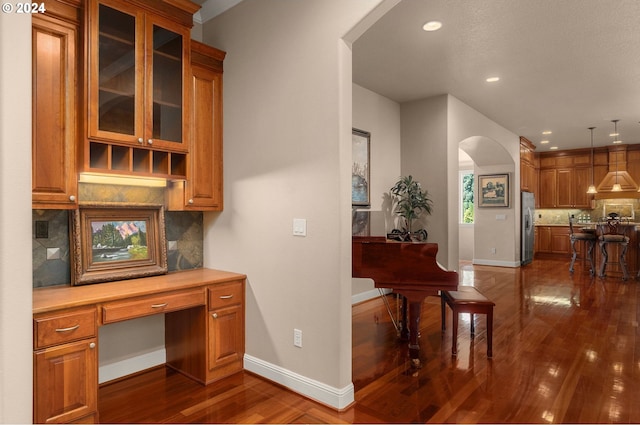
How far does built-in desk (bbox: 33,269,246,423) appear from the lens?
2.01 metres

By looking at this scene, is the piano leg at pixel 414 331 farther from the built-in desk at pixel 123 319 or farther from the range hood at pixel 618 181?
the range hood at pixel 618 181

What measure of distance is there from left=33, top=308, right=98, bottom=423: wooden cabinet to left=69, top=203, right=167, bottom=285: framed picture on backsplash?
508 millimetres

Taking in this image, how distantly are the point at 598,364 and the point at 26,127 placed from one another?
4.27m

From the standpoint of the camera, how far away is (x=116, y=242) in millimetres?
2797

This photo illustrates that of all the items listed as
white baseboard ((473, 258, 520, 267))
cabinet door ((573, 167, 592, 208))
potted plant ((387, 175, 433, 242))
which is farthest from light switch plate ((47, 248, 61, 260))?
cabinet door ((573, 167, 592, 208))

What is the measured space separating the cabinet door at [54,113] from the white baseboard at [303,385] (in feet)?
5.60

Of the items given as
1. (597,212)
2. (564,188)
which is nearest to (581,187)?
(564,188)

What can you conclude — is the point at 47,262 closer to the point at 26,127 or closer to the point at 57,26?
the point at 26,127

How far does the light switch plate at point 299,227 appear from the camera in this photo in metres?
2.64

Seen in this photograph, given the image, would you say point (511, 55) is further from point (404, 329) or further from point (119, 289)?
point (119, 289)

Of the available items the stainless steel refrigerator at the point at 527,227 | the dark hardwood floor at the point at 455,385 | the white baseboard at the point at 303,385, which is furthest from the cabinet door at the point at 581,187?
the white baseboard at the point at 303,385

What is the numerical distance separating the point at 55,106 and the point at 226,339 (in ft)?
6.33

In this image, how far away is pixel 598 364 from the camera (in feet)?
10.4

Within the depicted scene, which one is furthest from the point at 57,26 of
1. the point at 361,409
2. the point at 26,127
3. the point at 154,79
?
the point at 361,409
